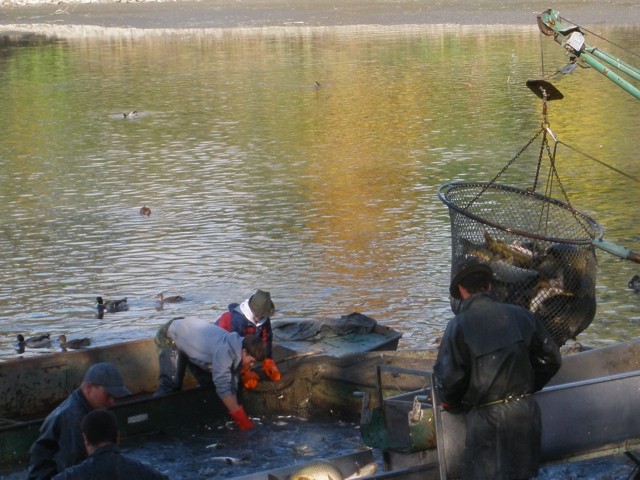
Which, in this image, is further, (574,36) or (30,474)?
(574,36)

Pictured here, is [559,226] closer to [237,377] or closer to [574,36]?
[574,36]

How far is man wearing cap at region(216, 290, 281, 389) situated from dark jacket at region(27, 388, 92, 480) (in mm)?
3004

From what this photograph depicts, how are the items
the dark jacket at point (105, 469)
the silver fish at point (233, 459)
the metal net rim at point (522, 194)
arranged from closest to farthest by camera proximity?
the dark jacket at point (105, 469), the metal net rim at point (522, 194), the silver fish at point (233, 459)

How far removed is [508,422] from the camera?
6621mm

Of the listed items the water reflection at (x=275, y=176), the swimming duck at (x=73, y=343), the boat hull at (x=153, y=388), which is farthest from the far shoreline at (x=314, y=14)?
the boat hull at (x=153, y=388)

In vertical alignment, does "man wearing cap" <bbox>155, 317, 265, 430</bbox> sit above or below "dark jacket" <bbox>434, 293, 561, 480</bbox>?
below

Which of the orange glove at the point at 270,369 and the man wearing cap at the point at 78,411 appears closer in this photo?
the man wearing cap at the point at 78,411

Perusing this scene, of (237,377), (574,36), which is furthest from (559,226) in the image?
(237,377)

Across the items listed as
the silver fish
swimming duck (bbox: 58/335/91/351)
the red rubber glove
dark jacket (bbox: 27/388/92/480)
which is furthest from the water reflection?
dark jacket (bbox: 27/388/92/480)

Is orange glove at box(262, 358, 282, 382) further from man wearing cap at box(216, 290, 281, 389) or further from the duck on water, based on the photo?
the duck on water

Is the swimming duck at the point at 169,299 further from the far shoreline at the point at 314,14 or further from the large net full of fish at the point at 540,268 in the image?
the far shoreline at the point at 314,14

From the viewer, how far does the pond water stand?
44.9 ft

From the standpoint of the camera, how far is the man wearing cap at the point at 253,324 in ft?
31.1

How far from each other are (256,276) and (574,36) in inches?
210
